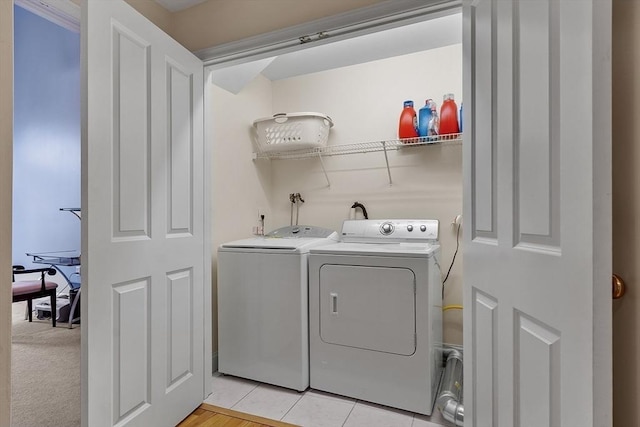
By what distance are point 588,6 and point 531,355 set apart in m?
0.82

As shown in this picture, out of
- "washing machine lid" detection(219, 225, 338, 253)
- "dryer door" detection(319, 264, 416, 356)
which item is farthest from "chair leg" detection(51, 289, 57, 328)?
"dryer door" detection(319, 264, 416, 356)

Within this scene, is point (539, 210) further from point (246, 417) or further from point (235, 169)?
point (235, 169)

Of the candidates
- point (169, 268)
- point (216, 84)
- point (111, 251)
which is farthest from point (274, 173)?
point (111, 251)

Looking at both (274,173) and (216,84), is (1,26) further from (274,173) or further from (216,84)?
(274,173)

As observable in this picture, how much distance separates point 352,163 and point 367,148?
0.58ft

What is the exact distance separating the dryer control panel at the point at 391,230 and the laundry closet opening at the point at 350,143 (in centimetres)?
15

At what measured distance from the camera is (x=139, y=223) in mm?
1462

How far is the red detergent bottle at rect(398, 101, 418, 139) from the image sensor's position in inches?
93.7

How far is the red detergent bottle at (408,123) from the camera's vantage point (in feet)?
7.81

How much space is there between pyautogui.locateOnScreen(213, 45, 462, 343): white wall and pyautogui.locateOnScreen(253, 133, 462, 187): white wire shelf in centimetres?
4

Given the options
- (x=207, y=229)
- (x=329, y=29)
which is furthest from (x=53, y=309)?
(x=329, y=29)

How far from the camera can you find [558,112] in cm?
75

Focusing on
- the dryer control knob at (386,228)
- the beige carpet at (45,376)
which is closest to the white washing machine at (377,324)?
the dryer control knob at (386,228)

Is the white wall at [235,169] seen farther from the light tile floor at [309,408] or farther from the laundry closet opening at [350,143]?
the light tile floor at [309,408]
